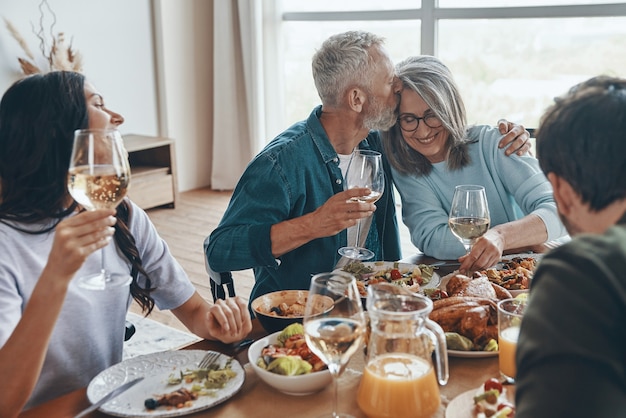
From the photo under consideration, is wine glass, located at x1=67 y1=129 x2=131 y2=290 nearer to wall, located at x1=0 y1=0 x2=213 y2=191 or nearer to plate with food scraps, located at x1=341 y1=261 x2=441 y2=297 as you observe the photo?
plate with food scraps, located at x1=341 y1=261 x2=441 y2=297

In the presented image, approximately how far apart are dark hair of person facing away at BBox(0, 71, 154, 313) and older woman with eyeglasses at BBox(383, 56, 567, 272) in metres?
1.07

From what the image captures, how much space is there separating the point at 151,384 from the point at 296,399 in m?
0.26

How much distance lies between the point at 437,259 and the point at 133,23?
419 cm

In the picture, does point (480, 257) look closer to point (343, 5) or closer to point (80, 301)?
point (80, 301)

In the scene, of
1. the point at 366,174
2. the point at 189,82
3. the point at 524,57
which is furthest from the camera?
the point at 189,82

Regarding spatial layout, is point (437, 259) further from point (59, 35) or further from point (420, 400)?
point (59, 35)

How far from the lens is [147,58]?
5684mm

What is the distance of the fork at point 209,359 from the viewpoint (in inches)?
52.1

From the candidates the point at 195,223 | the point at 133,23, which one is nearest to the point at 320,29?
the point at 133,23

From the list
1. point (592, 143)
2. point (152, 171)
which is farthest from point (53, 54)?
point (592, 143)

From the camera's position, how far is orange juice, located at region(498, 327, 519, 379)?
1.22 metres

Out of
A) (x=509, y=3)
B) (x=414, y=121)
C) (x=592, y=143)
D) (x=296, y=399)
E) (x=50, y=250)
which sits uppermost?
(x=509, y=3)

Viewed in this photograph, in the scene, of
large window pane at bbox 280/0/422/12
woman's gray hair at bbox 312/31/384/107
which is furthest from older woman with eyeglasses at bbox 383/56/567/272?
large window pane at bbox 280/0/422/12

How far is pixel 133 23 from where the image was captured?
5.52 m
